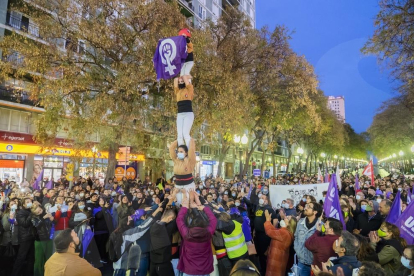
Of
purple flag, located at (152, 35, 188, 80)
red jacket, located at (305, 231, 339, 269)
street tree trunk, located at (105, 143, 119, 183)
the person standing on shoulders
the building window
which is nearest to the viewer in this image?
the person standing on shoulders

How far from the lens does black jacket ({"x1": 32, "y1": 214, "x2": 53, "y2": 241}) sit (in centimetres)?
684

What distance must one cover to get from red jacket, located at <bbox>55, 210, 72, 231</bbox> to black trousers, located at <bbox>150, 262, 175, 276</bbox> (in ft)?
10.3

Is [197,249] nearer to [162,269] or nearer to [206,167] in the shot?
[162,269]

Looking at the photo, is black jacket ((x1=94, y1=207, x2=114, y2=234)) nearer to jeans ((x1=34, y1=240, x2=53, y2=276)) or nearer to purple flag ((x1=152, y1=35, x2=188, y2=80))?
jeans ((x1=34, y1=240, x2=53, y2=276))

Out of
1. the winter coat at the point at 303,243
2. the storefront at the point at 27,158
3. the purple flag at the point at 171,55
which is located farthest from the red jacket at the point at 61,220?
the storefront at the point at 27,158

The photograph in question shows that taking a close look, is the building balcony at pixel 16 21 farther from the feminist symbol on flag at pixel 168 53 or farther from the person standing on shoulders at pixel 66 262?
the person standing on shoulders at pixel 66 262

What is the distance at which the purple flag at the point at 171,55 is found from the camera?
8.66 metres

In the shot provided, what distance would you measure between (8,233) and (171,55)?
6361mm

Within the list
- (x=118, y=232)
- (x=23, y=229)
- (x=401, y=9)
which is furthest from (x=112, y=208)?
(x=401, y=9)

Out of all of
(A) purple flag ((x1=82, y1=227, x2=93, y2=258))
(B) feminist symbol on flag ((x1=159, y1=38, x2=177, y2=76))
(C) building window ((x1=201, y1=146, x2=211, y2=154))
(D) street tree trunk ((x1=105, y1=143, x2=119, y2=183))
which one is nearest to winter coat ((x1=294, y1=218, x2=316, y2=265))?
(A) purple flag ((x1=82, y1=227, x2=93, y2=258))

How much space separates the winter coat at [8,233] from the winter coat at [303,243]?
6.49 meters

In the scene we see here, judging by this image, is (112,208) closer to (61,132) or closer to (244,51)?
(244,51)

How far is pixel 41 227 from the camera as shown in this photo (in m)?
6.97

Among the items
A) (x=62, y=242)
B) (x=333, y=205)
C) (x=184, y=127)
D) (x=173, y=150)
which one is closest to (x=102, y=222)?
(x=173, y=150)
